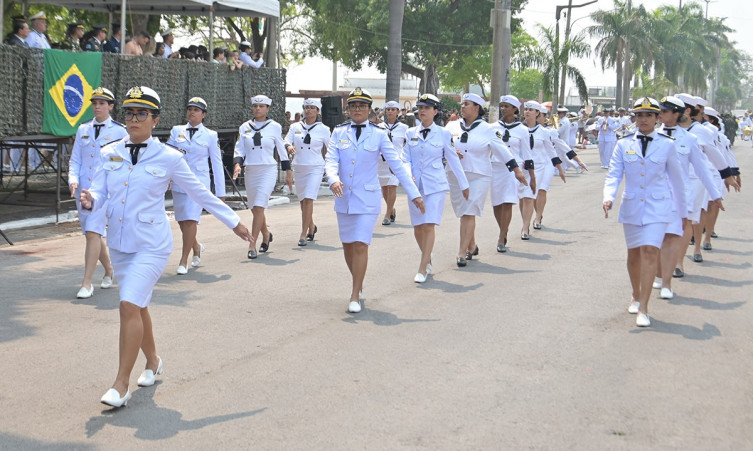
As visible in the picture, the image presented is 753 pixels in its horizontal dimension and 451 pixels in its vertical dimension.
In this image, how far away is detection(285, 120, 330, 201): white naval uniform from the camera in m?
14.4

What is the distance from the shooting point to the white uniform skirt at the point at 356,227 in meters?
9.33

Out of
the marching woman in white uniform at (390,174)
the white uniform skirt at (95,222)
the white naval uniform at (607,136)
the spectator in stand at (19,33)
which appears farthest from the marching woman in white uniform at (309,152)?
the white naval uniform at (607,136)

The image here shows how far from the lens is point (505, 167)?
44.7ft

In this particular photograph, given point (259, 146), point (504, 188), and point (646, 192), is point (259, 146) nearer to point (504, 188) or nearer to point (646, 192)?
point (504, 188)

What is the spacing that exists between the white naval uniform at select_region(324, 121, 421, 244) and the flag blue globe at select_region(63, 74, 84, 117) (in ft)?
25.1

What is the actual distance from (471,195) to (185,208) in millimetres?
3344

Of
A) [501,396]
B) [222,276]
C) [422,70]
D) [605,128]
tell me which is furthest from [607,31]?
[501,396]

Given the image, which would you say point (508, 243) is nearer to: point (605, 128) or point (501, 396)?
point (501, 396)

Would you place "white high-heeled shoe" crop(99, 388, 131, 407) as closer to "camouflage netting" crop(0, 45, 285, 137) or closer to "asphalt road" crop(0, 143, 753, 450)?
"asphalt road" crop(0, 143, 753, 450)

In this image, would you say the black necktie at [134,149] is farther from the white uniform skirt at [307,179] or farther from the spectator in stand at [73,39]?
the spectator in stand at [73,39]

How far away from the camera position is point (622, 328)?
28.7ft

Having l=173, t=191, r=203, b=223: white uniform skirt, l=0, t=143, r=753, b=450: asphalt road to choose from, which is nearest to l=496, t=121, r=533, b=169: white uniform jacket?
l=0, t=143, r=753, b=450: asphalt road

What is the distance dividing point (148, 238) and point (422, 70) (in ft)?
Answer: 186

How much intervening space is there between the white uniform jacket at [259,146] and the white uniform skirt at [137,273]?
22.6 feet
